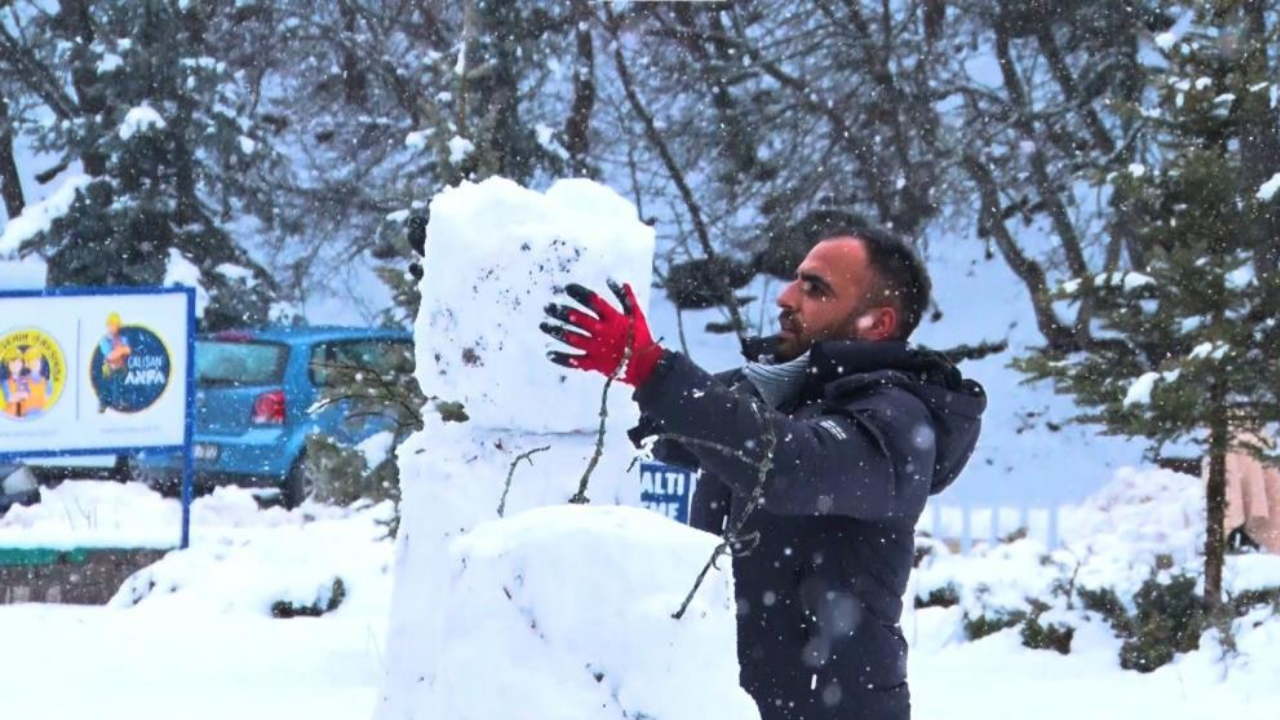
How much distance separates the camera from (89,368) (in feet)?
31.2

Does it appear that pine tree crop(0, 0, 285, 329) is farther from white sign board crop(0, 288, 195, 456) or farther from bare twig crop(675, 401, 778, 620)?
bare twig crop(675, 401, 778, 620)

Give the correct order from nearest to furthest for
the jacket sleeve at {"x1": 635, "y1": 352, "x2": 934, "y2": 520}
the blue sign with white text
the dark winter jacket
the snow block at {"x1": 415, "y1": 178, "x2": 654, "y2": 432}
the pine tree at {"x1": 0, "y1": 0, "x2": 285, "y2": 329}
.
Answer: the jacket sleeve at {"x1": 635, "y1": 352, "x2": 934, "y2": 520}, the dark winter jacket, the snow block at {"x1": 415, "y1": 178, "x2": 654, "y2": 432}, the blue sign with white text, the pine tree at {"x1": 0, "y1": 0, "x2": 285, "y2": 329}

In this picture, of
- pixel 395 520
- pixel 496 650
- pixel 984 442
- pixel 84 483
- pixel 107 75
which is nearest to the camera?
pixel 496 650

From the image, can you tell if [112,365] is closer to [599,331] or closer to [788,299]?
[788,299]

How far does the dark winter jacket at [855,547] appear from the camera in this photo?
97.8 inches

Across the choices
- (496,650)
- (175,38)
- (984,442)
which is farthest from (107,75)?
(496,650)

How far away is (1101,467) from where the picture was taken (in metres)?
17.8

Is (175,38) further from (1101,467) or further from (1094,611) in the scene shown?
(1094,611)

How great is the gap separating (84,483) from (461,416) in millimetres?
10636

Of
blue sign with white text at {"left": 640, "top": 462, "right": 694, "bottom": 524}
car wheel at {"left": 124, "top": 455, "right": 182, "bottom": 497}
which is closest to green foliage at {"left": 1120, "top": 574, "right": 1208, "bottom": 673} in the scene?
blue sign with white text at {"left": 640, "top": 462, "right": 694, "bottom": 524}

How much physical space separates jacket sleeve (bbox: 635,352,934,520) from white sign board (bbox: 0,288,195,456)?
25.1 feet

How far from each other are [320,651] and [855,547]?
5.15 metres

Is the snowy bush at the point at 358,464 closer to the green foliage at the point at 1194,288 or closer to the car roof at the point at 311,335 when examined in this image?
the green foliage at the point at 1194,288

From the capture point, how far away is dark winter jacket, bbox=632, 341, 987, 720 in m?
2.48
